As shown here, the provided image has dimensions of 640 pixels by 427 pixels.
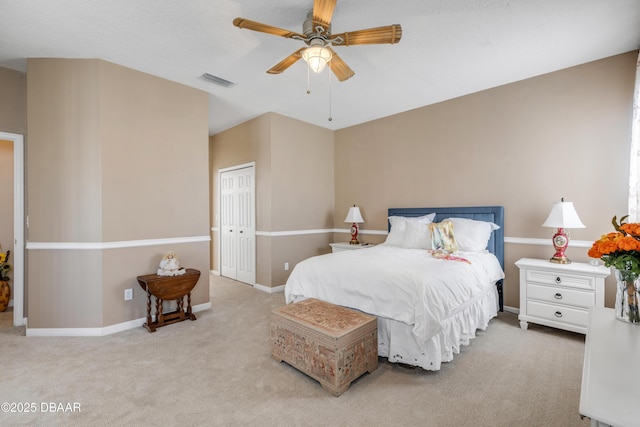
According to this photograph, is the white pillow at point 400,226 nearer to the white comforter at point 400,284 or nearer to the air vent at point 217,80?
the white comforter at point 400,284

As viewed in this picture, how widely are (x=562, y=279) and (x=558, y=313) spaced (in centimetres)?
34

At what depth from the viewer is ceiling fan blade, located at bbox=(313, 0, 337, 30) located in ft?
6.13

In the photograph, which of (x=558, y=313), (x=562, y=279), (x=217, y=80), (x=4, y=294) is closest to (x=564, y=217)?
(x=562, y=279)

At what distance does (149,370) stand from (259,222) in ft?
9.03

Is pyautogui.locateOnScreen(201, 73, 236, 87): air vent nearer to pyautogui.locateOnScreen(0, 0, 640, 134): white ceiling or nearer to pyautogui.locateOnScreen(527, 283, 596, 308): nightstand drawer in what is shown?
pyautogui.locateOnScreen(0, 0, 640, 134): white ceiling

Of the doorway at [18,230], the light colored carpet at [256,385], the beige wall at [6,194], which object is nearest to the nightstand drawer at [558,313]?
the light colored carpet at [256,385]

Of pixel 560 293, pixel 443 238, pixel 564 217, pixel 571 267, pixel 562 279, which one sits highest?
pixel 564 217

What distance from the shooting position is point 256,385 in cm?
210

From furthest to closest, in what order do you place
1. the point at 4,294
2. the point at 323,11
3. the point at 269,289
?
the point at 269,289 < the point at 4,294 < the point at 323,11

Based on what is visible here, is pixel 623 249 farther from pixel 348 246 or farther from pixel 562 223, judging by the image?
pixel 348 246

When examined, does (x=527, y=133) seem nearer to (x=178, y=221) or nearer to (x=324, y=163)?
(x=324, y=163)

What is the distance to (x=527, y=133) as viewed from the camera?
11.3ft

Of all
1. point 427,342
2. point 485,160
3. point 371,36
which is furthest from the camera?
point 485,160

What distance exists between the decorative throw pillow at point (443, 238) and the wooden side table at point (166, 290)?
107 inches
